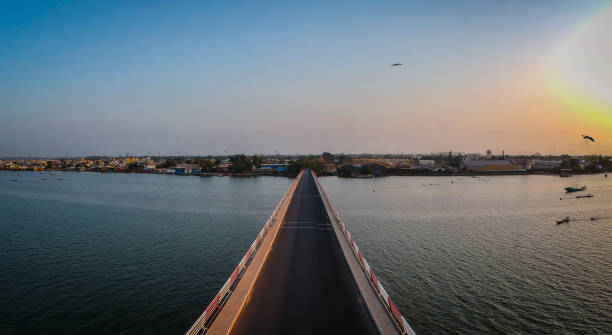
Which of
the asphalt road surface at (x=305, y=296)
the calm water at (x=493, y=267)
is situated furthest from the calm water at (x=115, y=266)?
the calm water at (x=493, y=267)

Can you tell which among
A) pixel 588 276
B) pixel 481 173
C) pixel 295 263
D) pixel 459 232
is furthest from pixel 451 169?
pixel 295 263

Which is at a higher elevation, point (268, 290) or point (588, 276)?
point (268, 290)

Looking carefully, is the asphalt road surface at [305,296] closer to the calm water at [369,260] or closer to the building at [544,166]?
the calm water at [369,260]

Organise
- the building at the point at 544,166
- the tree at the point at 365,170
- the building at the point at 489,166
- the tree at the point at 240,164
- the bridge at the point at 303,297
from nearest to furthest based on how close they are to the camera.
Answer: the bridge at the point at 303,297
the tree at the point at 365,170
the building at the point at 489,166
the tree at the point at 240,164
the building at the point at 544,166

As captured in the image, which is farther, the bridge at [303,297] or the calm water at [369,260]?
the calm water at [369,260]

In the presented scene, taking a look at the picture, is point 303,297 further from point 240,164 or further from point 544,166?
point 544,166

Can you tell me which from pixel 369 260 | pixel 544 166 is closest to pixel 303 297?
pixel 369 260

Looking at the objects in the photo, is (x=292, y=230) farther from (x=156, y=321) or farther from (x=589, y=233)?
(x=589, y=233)
